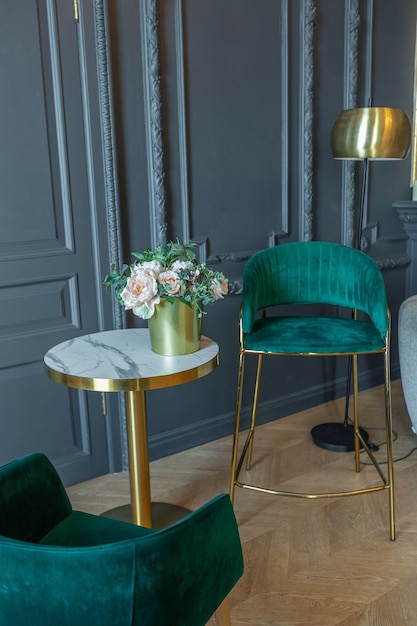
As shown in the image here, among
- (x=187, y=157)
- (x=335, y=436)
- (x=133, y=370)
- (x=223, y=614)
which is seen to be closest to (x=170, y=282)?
(x=133, y=370)

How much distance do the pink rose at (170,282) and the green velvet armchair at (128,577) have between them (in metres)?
0.86

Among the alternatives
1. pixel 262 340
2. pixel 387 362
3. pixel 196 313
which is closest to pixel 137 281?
pixel 196 313

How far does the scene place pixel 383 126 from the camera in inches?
99.0

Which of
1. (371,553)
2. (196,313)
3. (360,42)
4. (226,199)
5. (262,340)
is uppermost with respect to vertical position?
(360,42)

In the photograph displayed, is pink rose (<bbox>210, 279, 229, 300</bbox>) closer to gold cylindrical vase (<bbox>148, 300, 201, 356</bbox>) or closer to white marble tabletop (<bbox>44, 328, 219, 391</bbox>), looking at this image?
gold cylindrical vase (<bbox>148, 300, 201, 356</bbox>)

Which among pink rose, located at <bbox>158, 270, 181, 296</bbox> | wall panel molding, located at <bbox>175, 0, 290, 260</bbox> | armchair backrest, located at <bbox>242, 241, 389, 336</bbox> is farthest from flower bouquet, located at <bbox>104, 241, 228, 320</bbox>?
wall panel molding, located at <bbox>175, 0, 290, 260</bbox>

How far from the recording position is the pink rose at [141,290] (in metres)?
1.81

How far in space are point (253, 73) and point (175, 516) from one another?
1.98 m

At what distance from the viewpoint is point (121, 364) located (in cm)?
184

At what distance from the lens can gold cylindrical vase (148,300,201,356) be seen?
1.88 meters

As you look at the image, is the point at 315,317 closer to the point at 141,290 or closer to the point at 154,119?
the point at 141,290

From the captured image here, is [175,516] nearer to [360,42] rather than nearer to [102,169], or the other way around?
[102,169]

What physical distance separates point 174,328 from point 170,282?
0.54 ft

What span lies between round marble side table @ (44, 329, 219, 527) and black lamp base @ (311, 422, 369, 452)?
103cm
